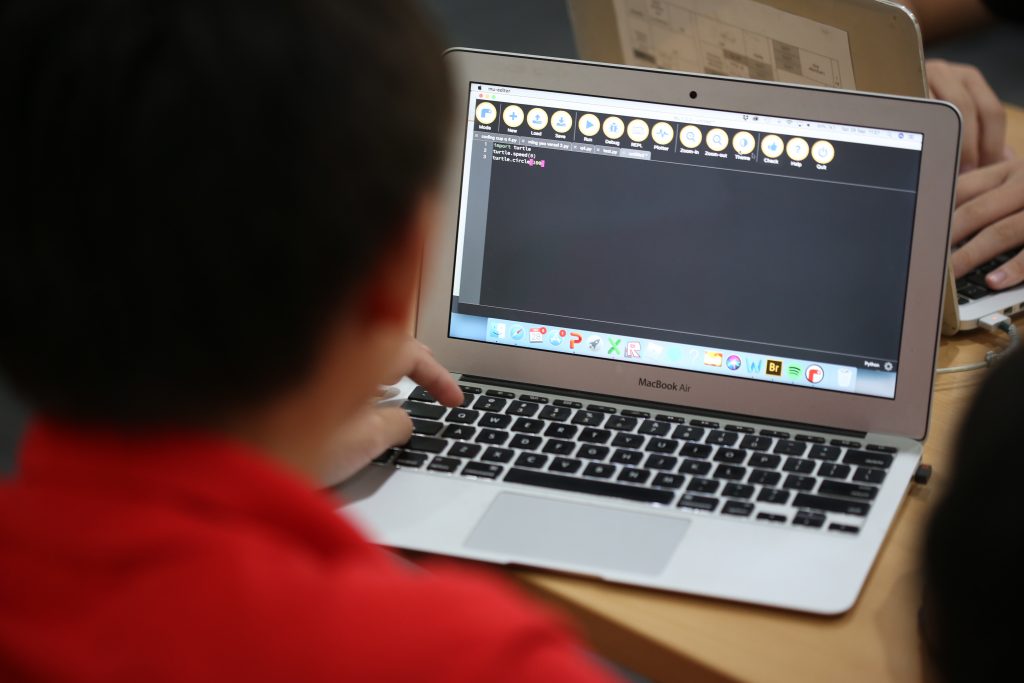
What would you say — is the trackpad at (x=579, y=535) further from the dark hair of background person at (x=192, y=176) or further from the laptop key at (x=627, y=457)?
the dark hair of background person at (x=192, y=176)

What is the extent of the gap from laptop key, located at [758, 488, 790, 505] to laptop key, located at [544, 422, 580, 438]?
182mm

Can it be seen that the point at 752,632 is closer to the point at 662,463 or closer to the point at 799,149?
the point at 662,463

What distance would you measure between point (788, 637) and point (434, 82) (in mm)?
509

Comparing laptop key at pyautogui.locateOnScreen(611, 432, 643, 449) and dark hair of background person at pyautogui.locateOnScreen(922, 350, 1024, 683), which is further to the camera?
laptop key at pyautogui.locateOnScreen(611, 432, 643, 449)

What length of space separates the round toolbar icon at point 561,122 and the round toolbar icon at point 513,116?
3 centimetres

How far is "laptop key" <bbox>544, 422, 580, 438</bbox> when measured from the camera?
3.39ft

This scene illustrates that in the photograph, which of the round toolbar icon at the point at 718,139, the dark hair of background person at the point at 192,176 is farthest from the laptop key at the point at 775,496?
the dark hair of background person at the point at 192,176

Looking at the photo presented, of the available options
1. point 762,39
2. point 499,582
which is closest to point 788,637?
point 499,582

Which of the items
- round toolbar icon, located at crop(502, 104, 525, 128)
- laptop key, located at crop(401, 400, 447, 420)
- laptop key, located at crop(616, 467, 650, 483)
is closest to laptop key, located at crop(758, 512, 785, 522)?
laptop key, located at crop(616, 467, 650, 483)

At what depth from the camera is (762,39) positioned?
4.06 feet

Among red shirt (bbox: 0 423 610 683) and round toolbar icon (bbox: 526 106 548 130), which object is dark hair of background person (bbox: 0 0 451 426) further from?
round toolbar icon (bbox: 526 106 548 130)

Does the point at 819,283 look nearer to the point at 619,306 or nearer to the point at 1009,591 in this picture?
the point at 619,306

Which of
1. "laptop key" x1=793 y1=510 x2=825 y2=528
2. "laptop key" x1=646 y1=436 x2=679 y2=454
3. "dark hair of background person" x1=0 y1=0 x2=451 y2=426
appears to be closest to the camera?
"dark hair of background person" x1=0 y1=0 x2=451 y2=426

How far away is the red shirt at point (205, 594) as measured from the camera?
17.9 inches
